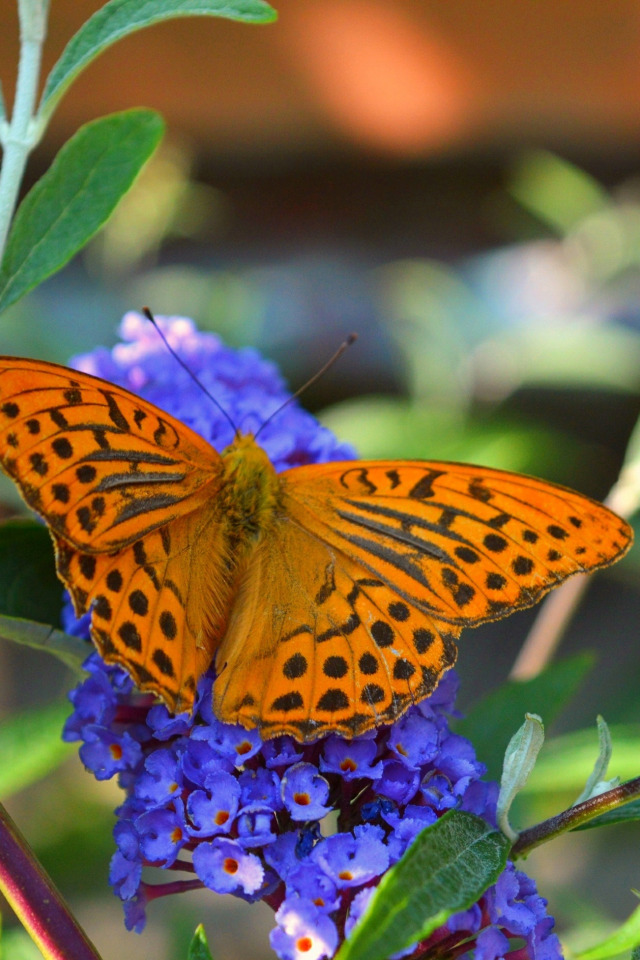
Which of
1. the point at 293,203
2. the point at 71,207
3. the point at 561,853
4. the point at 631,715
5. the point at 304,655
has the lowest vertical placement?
the point at 561,853

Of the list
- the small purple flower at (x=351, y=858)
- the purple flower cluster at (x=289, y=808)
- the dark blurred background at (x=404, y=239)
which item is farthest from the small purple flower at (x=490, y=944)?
the dark blurred background at (x=404, y=239)

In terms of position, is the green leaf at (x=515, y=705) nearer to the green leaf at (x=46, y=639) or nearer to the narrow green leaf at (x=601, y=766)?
the narrow green leaf at (x=601, y=766)

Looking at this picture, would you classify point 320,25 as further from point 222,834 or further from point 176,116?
point 222,834

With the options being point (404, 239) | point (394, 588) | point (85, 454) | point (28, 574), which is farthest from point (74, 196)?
point (404, 239)

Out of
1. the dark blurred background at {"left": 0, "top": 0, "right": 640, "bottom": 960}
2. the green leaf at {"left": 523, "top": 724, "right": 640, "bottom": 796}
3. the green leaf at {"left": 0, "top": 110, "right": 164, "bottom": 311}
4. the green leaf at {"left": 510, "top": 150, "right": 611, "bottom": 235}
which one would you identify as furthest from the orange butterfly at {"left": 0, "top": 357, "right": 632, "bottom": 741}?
the green leaf at {"left": 510, "top": 150, "right": 611, "bottom": 235}

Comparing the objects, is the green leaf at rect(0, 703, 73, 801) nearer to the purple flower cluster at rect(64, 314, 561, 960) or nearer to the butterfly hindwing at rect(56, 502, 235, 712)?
the purple flower cluster at rect(64, 314, 561, 960)

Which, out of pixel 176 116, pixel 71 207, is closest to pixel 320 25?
pixel 176 116
